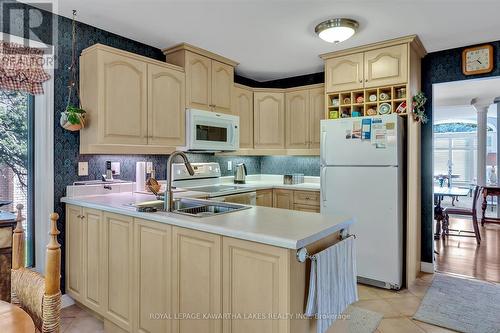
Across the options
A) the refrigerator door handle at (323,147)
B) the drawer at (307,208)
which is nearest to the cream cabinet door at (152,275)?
the refrigerator door handle at (323,147)

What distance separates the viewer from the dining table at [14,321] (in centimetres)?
88

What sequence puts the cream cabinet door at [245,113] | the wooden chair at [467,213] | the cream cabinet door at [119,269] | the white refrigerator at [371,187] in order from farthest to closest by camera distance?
the wooden chair at [467,213] < the cream cabinet door at [245,113] < the white refrigerator at [371,187] < the cream cabinet door at [119,269]

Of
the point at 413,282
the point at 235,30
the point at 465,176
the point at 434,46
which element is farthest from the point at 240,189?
the point at 465,176

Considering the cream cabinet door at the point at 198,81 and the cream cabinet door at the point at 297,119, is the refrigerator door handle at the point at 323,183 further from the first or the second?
the cream cabinet door at the point at 198,81

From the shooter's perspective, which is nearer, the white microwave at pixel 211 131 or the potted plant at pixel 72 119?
the potted plant at pixel 72 119

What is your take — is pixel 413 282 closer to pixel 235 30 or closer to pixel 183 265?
pixel 183 265

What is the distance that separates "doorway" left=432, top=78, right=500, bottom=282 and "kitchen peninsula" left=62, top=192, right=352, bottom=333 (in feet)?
9.75

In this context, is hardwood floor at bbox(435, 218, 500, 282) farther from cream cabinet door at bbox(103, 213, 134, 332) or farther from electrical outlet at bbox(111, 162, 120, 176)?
electrical outlet at bbox(111, 162, 120, 176)

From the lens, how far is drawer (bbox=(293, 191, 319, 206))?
11.9ft

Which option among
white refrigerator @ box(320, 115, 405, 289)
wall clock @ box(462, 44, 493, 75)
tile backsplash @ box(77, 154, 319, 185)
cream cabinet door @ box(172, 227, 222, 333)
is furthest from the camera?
wall clock @ box(462, 44, 493, 75)

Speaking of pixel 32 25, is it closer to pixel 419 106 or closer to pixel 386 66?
pixel 386 66

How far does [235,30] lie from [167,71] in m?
0.76

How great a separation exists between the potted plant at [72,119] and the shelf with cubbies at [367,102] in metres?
2.52

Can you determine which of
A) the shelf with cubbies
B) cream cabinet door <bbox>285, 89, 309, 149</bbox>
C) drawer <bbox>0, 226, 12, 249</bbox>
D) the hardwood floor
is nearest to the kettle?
cream cabinet door <bbox>285, 89, 309, 149</bbox>
